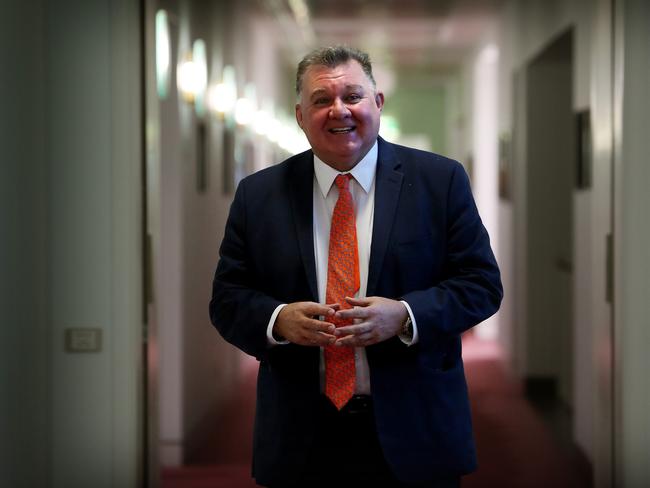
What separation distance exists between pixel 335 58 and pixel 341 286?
1.63 ft

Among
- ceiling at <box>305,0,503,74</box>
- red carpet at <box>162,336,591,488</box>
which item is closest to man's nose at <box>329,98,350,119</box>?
red carpet at <box>162,336,591,488</box>

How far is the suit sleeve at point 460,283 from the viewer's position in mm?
1920

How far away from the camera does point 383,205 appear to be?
203 cm

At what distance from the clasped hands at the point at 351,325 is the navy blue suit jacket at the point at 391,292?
3.3 inches

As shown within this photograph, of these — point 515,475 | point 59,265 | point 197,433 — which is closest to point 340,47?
point 59,265

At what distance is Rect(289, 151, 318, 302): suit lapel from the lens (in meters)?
2.02

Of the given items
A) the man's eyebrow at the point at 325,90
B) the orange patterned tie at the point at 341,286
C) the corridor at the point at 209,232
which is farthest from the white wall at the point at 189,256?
the man's eyebrow at the point at 325,90

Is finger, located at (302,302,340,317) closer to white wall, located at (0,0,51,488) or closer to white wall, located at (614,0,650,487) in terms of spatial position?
white wall, located at (0,0,51,488)

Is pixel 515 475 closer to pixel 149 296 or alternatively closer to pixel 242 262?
pixel 149 296

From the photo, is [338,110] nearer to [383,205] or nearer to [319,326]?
[383,205]

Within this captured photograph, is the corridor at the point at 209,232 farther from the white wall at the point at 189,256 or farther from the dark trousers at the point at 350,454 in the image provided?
the dark trousers at the point at 350,454

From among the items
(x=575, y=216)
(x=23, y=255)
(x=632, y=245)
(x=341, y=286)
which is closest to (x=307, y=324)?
(x=341, y=286)

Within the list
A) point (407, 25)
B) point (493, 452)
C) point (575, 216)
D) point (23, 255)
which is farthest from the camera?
point (407, 25)

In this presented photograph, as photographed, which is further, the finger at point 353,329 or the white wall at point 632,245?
the white wall at point 632,245
